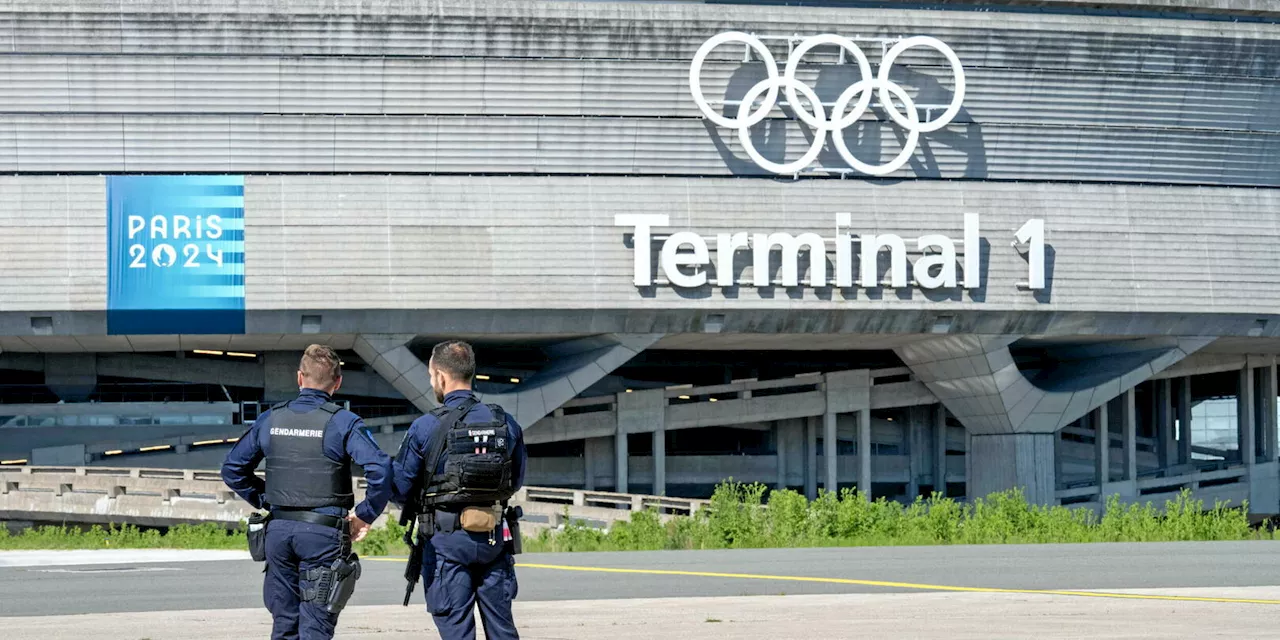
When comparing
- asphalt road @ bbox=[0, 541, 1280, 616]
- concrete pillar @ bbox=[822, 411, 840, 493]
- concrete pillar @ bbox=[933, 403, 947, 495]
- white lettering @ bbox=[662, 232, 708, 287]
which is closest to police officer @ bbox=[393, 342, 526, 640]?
A: asphalt road @ bbox=[0, 541, 1280, 616]

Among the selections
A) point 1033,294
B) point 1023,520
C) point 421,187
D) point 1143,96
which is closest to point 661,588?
point 1023,520

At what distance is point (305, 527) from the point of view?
10.0 metres

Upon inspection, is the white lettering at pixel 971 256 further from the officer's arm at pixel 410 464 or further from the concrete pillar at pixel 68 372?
the officer's arm at pixel 410 464

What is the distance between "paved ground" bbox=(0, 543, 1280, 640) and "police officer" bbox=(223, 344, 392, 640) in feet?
9.44

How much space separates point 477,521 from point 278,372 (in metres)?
42.4

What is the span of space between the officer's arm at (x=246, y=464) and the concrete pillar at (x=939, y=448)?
4651 centimetres

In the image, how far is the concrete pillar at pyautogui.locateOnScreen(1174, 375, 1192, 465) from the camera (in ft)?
197

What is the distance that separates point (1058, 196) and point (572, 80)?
→ 44.3 feet

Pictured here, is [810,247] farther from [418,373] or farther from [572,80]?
[418,373]

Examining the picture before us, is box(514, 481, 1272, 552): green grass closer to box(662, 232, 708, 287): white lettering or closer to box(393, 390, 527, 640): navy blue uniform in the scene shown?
box(662, 232, 708, 287): white lettering

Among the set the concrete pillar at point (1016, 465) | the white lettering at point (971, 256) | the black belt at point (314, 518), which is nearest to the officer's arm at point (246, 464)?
the black belt at point (314, 518)

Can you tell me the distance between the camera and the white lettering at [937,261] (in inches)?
1725

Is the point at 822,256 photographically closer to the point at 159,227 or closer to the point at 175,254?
the point at 175,254

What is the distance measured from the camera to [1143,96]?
45.7 m
